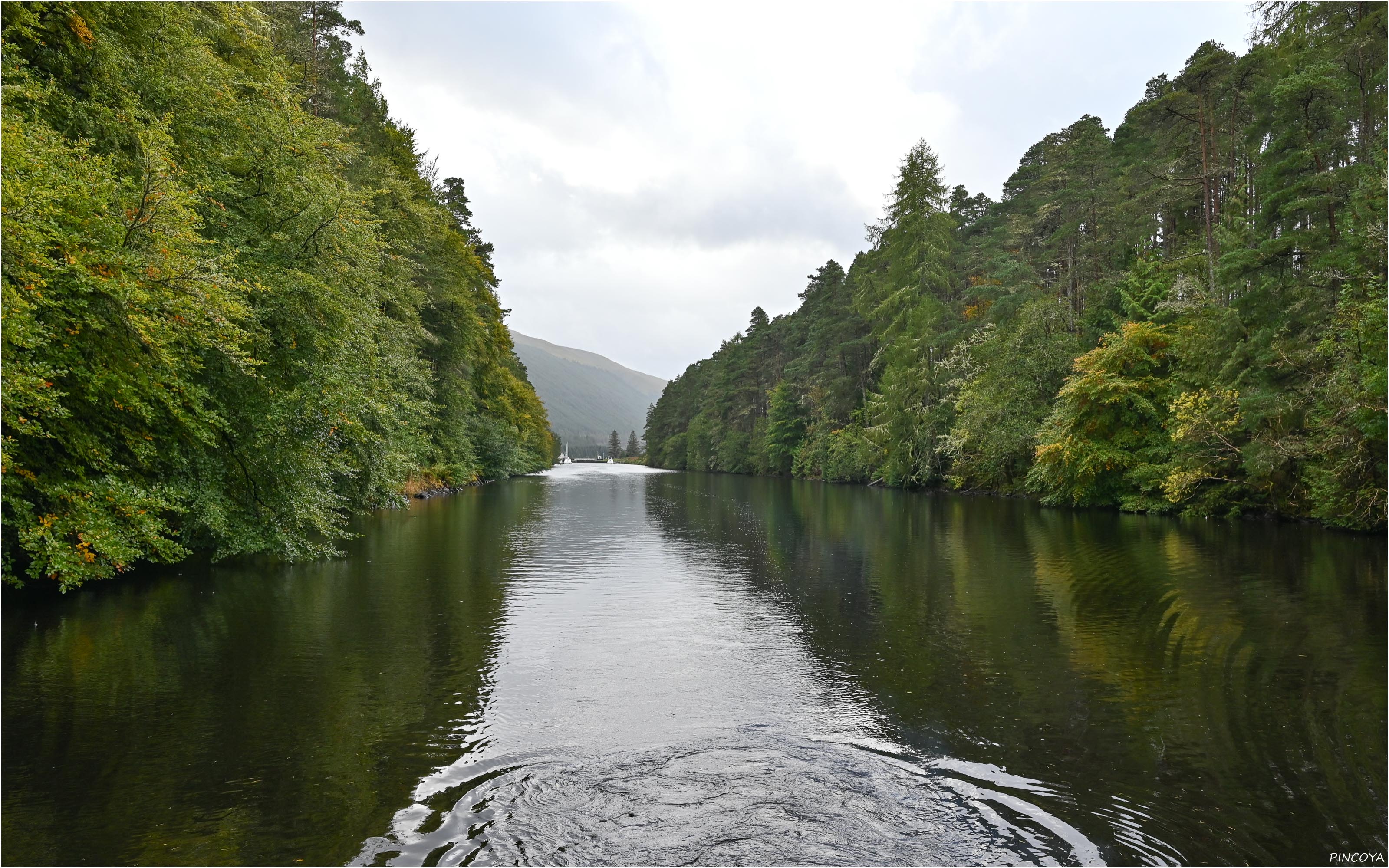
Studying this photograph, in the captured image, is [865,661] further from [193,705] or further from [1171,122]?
[1171,122]

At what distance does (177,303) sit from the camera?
10.0 m

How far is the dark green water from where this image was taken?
528cm

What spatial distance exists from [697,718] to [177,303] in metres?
8.24

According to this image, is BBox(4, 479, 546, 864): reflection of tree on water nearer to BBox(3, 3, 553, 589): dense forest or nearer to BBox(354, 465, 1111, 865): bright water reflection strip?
BBox(354, 465, 1111, 865): bright water reflection strip

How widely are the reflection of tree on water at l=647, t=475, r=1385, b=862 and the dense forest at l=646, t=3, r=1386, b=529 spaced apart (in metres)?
4.49

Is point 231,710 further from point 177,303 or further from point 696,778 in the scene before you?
point 177,303

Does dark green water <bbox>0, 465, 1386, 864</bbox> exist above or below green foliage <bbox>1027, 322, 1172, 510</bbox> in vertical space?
below

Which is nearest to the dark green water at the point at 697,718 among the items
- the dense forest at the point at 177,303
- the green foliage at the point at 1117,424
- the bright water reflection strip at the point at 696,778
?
the bright water reflection strip at the point at 696,778

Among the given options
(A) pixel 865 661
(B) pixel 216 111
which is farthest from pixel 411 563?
(A) pixel 865 661

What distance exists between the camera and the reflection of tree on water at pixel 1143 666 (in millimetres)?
5762

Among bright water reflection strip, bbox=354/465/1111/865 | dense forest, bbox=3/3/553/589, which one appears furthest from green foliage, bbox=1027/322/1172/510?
dense forest, bbox=3/3/553/589

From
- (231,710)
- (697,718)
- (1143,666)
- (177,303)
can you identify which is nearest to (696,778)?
(697,718)

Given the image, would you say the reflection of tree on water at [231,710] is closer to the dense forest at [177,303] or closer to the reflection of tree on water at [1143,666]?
the dense forest at [177,303]

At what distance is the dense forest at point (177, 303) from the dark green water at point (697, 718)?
1.58 meters
